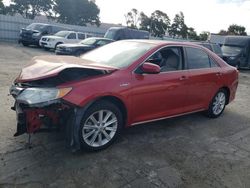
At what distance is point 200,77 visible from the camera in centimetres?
530

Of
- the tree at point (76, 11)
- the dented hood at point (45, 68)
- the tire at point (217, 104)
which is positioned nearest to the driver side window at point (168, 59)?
the dented hood at point (45, 68)

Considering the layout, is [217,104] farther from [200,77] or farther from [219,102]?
[200,77]

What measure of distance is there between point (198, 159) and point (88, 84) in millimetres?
1982

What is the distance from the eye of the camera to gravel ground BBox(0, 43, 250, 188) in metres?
3.25

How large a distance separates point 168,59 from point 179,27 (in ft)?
174

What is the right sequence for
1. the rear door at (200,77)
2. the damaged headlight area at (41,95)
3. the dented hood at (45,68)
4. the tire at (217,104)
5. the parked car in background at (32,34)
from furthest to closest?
the parked car in background at (32,34) → the tire at (217,104) → the rear door at (200,77) → the dented hood at (45,68) → the damaged headlight area at (41,95)

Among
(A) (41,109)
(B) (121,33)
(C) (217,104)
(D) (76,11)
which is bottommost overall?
(C) (217,104)

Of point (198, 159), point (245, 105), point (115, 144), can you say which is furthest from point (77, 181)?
point (245, 105)

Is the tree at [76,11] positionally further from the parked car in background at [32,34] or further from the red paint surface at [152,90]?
the red paint surface at [152,90]

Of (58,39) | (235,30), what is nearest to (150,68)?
(58,39)

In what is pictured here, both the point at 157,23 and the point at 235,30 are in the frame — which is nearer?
the point at 157,23

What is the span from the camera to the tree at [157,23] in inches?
2096

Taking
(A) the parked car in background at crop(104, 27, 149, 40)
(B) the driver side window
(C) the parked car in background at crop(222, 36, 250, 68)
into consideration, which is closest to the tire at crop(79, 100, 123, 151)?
(B) the driver side window

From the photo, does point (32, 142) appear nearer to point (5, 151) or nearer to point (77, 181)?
point (5, 151)
